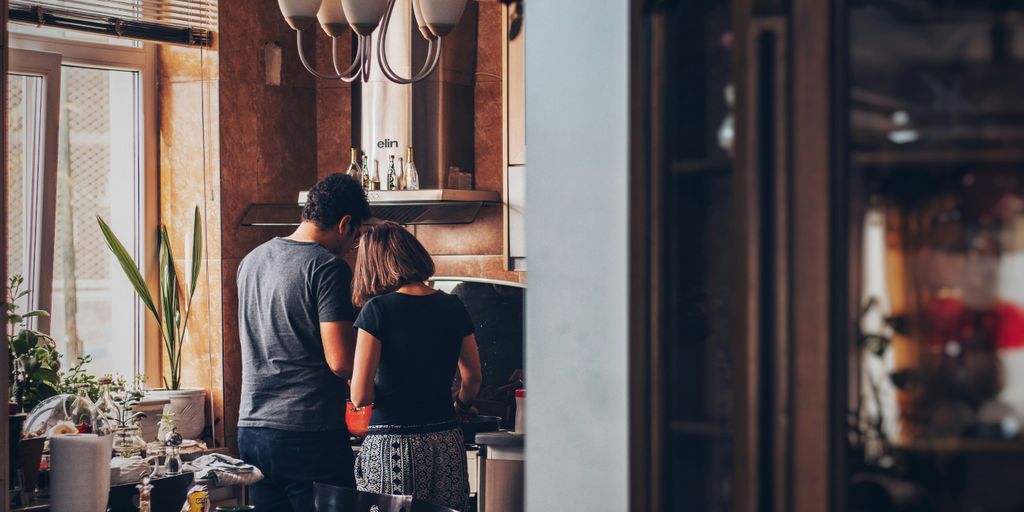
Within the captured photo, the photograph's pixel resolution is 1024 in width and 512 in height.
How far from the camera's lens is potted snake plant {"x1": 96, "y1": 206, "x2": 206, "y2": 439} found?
14.8 feet

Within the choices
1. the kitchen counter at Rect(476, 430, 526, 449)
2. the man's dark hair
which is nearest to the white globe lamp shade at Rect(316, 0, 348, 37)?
the man's dark hair

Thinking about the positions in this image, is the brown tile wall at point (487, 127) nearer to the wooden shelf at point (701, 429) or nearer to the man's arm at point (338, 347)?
the man's arm at point (338, 347)

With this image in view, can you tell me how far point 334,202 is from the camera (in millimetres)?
3289

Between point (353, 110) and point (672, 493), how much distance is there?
11.9ft

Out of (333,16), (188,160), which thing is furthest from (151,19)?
(333,16)

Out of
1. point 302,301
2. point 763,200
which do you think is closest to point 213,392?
point 302,301

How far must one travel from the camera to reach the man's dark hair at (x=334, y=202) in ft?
10.8

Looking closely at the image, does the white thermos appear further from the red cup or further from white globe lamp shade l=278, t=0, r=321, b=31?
white globe lamp shade l=278, t=0, r=321, b=31

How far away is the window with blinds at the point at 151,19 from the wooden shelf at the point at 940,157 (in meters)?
4.01

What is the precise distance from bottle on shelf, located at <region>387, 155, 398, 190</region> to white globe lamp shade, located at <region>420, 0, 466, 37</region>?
1.51 meters

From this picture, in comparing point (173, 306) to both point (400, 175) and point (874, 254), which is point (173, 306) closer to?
point (400, 175)

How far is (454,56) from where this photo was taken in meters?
4.62

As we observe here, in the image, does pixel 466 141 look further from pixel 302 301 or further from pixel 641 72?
pixel 641 72

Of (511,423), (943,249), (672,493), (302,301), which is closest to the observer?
(943,249)
